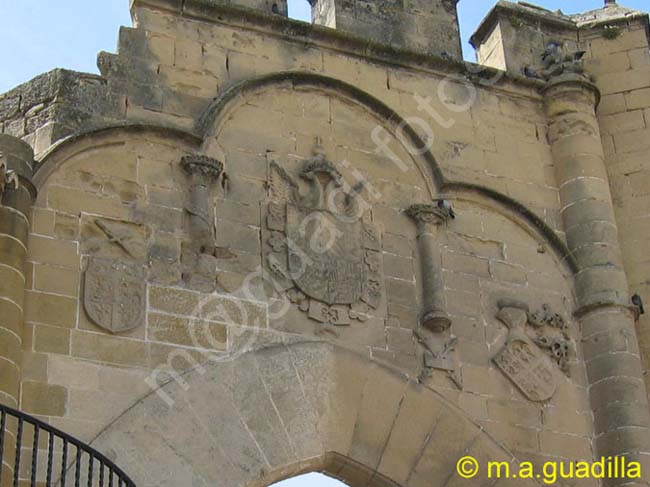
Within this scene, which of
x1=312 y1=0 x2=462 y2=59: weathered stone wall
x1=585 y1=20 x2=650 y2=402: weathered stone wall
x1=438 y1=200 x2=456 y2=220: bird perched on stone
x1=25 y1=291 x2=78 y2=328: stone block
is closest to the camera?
x1=25 y1=291 x2=78 y2=328: stone block

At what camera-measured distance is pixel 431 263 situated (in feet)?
36.3

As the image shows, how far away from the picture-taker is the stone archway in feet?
31.5

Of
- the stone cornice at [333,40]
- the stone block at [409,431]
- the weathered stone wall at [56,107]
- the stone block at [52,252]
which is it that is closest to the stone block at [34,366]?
the stone block at [52,252]

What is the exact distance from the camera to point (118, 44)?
10977mm

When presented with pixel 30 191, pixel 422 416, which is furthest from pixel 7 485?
pixel 422 416

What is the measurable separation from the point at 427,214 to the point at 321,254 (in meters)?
0.97

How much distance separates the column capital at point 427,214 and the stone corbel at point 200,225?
4.69ft

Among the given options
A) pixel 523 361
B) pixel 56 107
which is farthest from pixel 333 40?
pixel 523 361

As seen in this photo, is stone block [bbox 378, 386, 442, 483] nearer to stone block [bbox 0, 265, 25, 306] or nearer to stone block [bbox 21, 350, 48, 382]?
stone block [bbox 21, 350, 48, 382]

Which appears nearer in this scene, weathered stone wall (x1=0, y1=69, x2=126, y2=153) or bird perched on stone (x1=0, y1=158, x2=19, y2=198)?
bird perched on stone (x1=0, y1=158, x2=19, y2=198)

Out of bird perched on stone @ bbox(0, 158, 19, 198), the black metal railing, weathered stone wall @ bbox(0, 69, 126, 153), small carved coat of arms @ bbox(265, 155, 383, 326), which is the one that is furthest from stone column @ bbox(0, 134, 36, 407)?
small carved coat of arms @ bbox(265, 155, 383, 326)

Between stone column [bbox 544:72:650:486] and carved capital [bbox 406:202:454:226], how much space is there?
1.08m

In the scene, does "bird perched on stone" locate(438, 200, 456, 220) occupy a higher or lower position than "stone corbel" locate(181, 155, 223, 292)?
higher

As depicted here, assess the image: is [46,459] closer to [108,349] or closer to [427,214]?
[108,349]
